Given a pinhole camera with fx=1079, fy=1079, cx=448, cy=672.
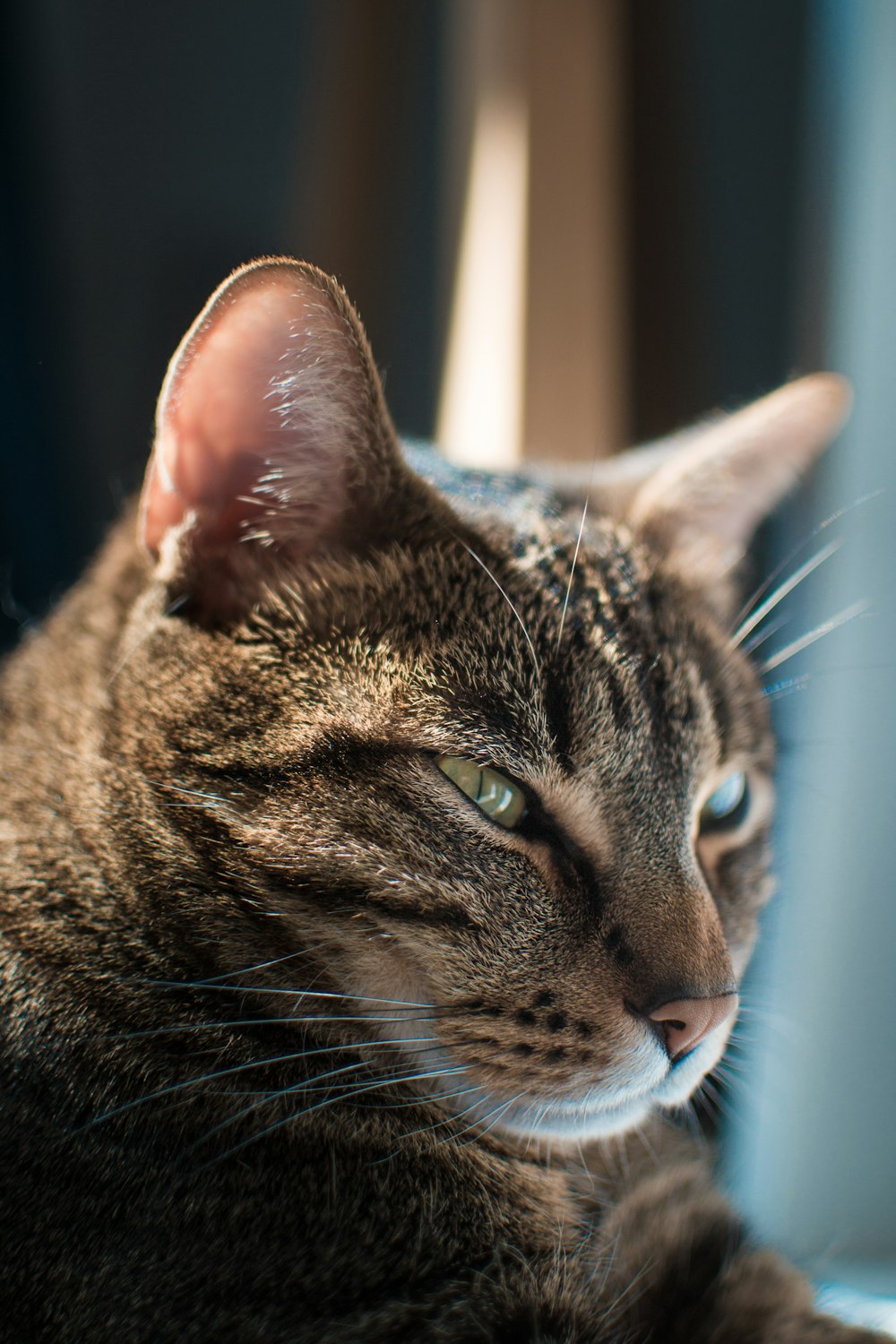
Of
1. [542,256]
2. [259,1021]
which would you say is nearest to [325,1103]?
[259,1021]

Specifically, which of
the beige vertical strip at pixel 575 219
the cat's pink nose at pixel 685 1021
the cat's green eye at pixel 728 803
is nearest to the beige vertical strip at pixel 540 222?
the beige vertical strip at pixel 575 219

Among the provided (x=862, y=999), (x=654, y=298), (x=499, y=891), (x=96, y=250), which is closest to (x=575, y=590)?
(x=499, y=891)

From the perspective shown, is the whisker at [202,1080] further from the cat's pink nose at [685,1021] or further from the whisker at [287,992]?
the cat's pink nose at [685,1021]

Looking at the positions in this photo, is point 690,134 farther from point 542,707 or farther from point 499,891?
point 499,891

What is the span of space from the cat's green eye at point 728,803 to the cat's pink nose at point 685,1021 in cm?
21

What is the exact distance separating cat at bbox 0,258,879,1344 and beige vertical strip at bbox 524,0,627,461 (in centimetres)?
81

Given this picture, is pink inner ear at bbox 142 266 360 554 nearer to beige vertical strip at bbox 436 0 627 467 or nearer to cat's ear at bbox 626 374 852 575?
cat's ear at bbox 626 374 852 575

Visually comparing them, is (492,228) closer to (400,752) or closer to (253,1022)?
(400,752)

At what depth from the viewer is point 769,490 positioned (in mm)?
1145

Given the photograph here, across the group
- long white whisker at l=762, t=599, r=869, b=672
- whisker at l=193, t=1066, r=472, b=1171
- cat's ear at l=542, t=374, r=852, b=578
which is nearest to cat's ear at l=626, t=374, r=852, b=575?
cat's ear at l=542, t=374, r=852, b=578

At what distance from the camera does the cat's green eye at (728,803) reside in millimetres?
966

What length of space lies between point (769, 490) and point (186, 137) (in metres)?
1.10

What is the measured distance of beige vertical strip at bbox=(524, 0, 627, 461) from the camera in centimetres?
155

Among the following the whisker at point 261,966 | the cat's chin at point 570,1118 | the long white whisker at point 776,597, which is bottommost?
the cat's chin at point 570,1118
